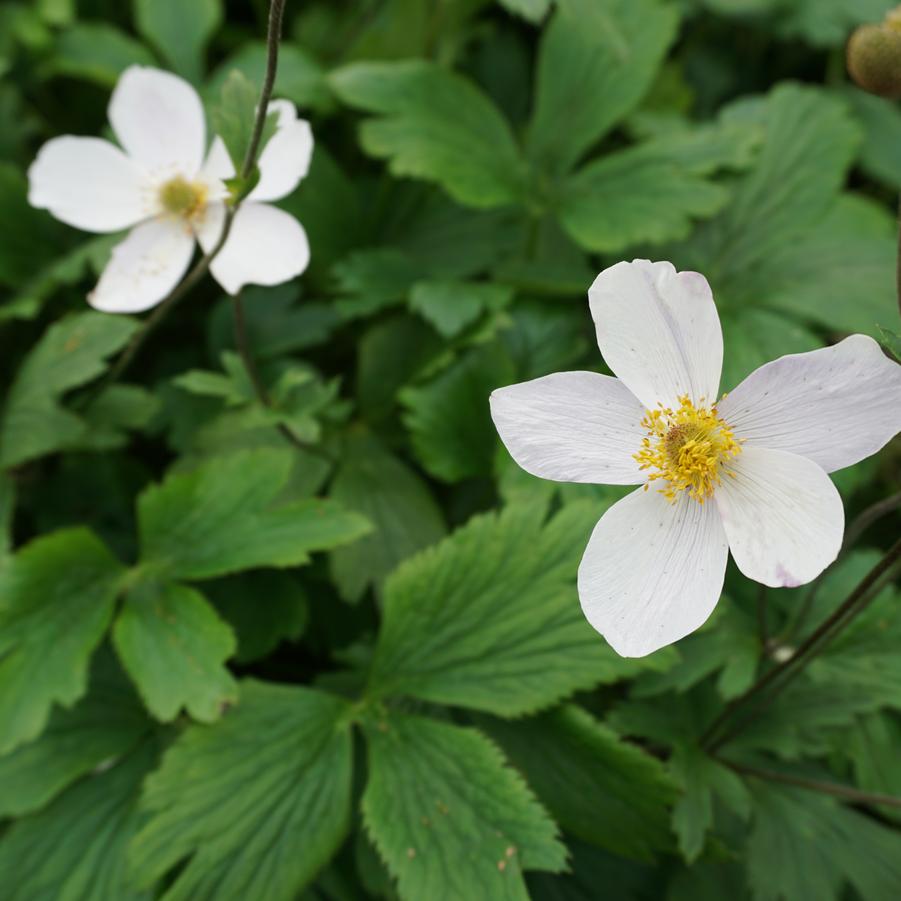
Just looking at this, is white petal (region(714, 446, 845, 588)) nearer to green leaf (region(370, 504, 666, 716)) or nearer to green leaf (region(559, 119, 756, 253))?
green leaf (region(370, 504, 666, 716))

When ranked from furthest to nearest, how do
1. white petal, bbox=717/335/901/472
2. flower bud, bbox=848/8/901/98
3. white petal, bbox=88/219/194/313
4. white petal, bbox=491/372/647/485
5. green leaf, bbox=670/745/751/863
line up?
white petal, bbox=88/219/194/313 < green leaf, bbox=670/745/751/863 < flower bud, bbox=848/8/901/98 < white petal, bbox=491/372/647/485 < white petal, bbox=717/335/901/472

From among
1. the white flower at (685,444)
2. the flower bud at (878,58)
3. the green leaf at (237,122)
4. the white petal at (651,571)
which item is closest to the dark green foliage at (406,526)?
the green leaf at (237,122)

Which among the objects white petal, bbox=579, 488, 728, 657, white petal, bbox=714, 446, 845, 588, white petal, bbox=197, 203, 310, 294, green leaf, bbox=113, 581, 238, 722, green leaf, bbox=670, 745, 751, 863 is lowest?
green leaf, bbox=670, 745, 751, 863

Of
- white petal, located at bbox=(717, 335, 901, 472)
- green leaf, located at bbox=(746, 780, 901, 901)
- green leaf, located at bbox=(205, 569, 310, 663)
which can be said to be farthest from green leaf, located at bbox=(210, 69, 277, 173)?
green leaf, located at bbox=(746, 780, 901, 901)

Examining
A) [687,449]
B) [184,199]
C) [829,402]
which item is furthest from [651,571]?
[184,199]

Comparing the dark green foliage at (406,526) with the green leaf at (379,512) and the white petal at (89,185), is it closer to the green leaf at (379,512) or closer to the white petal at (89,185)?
the green leaf at (379,512)

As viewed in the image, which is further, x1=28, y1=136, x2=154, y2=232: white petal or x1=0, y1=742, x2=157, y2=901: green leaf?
x1=28, y1=136, x2=154, y2=232: white petal

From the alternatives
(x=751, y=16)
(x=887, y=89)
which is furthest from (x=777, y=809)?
(x=751, y=16)
